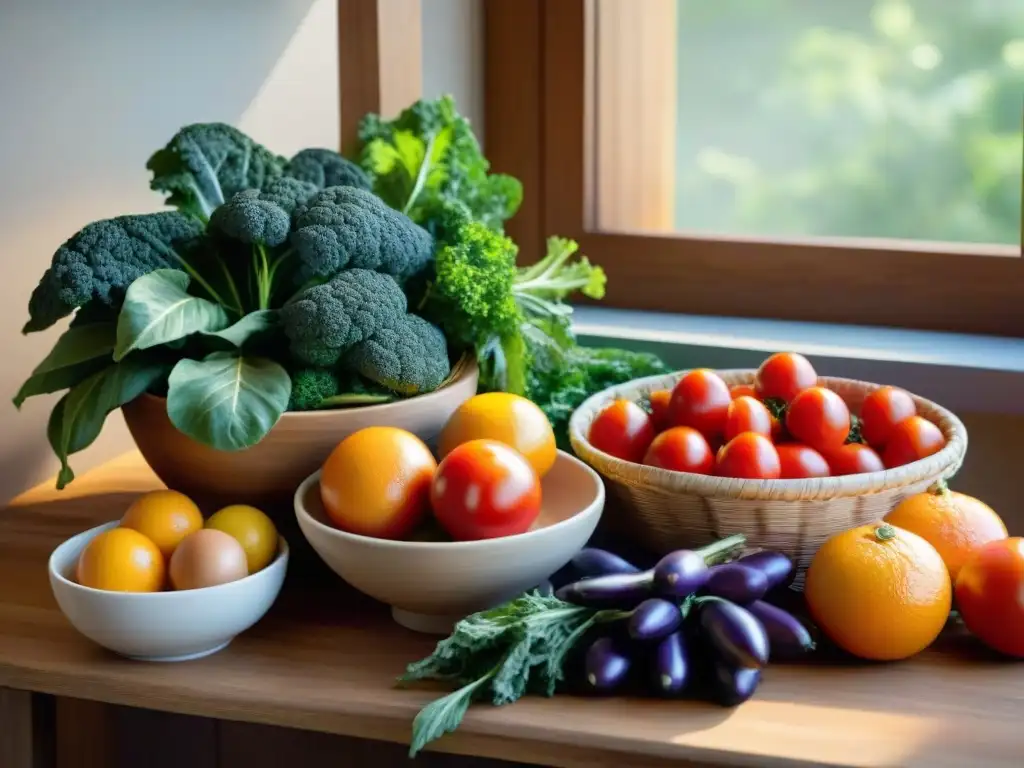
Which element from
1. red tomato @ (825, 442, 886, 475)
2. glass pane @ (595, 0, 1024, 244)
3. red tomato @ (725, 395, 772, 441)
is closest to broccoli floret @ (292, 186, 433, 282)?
red tomato @ (725, 395, 772, 441)

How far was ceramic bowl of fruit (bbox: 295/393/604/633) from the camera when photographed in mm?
1021

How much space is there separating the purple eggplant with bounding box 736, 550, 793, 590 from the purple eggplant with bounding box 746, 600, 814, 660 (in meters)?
0.03

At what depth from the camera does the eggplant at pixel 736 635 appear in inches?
37.1

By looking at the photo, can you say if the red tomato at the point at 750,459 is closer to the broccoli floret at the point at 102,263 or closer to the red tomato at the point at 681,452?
the red tomato at the point at 681,452

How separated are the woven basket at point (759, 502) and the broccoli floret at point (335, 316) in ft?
0.79

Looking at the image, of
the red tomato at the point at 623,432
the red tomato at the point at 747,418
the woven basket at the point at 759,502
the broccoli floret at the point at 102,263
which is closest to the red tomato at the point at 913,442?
the woven basket at the point at 759,502

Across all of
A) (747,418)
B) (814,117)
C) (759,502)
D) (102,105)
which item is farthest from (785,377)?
(102,105)

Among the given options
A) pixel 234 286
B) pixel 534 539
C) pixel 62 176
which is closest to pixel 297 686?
pixel 534 539

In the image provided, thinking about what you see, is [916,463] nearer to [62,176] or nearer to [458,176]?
[458,176]

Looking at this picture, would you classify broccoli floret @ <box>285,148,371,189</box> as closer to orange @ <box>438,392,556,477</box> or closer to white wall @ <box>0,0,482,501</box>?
white wall @ <box>0,0,482,501</box>

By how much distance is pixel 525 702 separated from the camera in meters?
0.96

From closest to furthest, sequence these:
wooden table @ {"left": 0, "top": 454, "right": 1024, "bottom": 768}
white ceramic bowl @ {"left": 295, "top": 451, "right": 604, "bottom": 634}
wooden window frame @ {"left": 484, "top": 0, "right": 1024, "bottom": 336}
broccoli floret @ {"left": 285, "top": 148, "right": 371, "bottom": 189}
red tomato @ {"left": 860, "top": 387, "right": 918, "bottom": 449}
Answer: wooden table @ {"left": 0, "top": 454, "right": 1024, "bottom": 768} < white ceramic bowl @ {"left": 295, "top": 451, "right": 604, "bottom": 634} < red tomato @ {"left": 860, "top": 387, "right": 918, "bottom": 449} < broccoli floret @ {"left": 285, "top": 148, "right": 371, "bottom": 189} < wooden window frame @ {"left": 484, "top": 0, "right": 1024, "bottom": 336}

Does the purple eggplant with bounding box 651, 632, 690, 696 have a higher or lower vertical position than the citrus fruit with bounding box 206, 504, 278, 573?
lower

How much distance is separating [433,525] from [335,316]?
0.67 feet
